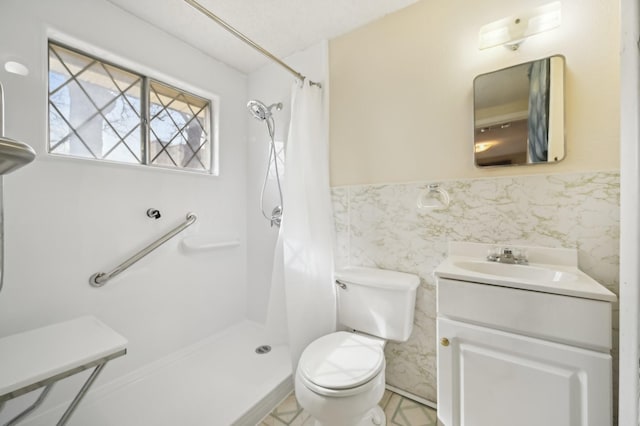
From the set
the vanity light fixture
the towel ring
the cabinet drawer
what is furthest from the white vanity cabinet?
the vanity light fixture

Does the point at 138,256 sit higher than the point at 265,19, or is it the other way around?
the point at 265,19

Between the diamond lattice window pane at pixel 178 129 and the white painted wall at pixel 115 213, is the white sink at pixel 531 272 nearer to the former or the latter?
the white painted wall at pixel 115 213

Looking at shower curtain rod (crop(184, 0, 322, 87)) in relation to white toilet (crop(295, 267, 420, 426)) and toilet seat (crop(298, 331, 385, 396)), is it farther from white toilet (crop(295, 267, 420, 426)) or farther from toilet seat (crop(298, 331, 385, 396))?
toilet seat (crop(298, 331, 385, 396))

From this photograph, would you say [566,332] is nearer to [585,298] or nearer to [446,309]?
[585,298]

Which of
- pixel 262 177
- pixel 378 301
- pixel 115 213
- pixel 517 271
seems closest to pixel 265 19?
pixel 262 177

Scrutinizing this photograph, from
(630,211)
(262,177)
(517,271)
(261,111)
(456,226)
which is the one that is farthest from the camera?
(262,177)

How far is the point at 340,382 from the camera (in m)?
1.02

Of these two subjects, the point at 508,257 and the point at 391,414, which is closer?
the point at 508,257

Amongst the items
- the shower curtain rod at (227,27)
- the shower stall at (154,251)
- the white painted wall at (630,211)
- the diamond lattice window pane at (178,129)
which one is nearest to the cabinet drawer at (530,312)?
the white painted wall at (630,211)

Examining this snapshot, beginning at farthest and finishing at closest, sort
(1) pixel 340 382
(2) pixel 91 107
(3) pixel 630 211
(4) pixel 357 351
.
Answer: (2) pixel 91 107, (4) pixel 357 351, (1) pixel 340 382, (3) pixel 630 211

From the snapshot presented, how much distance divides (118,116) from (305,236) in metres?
1.42

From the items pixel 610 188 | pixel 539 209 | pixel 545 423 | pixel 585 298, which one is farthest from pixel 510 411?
pixel 610 188

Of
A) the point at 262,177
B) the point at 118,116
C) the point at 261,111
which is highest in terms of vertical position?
the point at 261,111

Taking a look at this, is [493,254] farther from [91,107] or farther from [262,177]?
[91,107]
